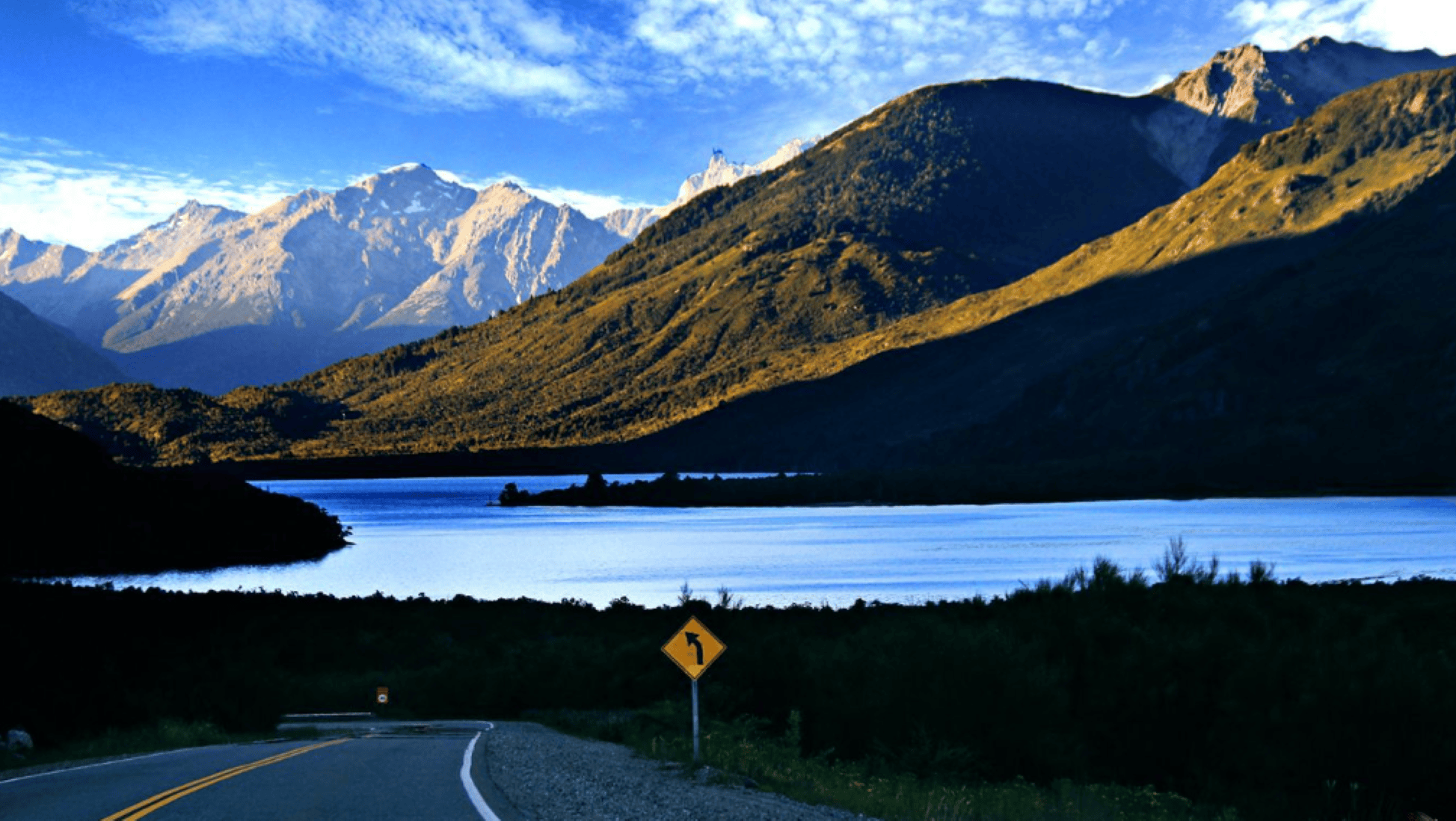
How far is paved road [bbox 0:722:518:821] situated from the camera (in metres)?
15.3

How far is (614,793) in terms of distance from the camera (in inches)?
716

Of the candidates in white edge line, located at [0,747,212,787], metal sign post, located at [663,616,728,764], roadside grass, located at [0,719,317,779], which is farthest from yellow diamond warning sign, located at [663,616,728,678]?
roadside grass, located at [0,719,317,779]

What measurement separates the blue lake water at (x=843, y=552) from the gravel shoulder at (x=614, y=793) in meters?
46.9

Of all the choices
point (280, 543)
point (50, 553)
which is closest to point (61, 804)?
point (50, 553)

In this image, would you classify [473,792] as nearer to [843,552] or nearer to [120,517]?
[843,552]

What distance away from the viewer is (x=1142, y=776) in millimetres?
24531

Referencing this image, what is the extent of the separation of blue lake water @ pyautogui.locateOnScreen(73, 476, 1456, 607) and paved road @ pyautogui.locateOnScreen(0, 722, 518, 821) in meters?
48.7

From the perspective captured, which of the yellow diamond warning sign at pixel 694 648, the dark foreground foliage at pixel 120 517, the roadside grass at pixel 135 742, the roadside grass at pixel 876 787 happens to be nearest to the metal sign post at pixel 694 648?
the yellow diamond warning sign at pixel 694 648

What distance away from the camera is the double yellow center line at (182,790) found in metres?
15.0

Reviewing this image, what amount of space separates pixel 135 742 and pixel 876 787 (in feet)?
53.8

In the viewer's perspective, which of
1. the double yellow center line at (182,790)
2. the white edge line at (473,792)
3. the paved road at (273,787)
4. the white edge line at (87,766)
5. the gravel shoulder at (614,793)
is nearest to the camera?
the double yellow center line at (182,790)

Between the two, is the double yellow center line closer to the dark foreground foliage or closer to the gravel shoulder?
the gravel shoulder

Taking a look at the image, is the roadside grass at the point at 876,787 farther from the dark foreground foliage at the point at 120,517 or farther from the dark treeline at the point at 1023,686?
the dark foreground foliage at the point at 120,517

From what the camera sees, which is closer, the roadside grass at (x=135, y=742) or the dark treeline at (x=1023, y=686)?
the dark treeline at (x=1023, y=686)
